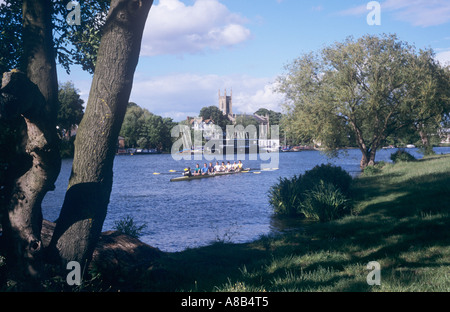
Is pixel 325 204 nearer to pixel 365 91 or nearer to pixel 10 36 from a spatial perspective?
pixel 10 36

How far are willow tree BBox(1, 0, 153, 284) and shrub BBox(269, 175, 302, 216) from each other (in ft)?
40.5

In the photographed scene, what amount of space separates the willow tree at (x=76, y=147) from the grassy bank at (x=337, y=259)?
172cm

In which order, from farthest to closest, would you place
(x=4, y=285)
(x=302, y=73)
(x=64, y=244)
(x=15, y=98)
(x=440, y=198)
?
(x=302, y=73)
(x=440, y=198)
(x=64, y=244)
(x=4, y=285)
(x=15, y=98)

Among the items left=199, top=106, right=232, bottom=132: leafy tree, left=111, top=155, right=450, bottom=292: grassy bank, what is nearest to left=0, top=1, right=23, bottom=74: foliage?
left=111, top=155, right=450, bottom=292: grassy bank

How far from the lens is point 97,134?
5.41 metres

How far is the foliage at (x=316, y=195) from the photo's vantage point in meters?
14.7

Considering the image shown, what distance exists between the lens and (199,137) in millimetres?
83812

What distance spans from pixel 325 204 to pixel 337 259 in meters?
7.29

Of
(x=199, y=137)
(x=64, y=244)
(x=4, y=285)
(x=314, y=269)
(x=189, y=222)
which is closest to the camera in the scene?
(x=4, y=285)

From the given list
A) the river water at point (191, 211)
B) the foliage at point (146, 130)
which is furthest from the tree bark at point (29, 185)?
the foliage at point (146, 130)

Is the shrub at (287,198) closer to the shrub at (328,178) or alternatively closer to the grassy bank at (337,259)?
the shrub at (328,178)

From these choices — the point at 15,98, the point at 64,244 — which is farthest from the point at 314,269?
the point at 15,98

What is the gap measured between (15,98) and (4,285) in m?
2.57
